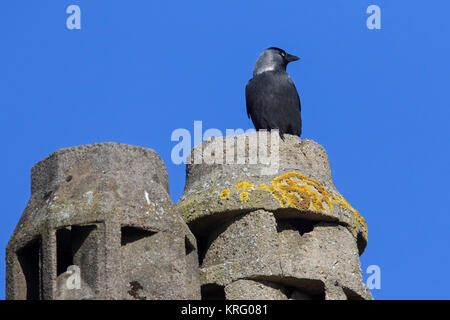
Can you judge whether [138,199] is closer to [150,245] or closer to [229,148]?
[150,245]

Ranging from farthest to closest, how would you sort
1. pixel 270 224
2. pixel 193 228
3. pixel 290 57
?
pixel 290 57 → pixel 193 228 → pixel 270 224

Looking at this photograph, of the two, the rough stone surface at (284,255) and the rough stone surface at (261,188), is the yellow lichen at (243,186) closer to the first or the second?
the rough stone surface at (261,188)

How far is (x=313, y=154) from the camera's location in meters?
14.2

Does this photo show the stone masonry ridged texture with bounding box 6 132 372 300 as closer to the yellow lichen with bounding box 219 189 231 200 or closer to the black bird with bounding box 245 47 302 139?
the yellow lichen with bounding box 219 189 231 200

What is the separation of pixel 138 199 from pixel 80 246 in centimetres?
79

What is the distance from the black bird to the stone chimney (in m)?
3.56

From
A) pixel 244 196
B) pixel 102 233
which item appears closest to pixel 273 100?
pixel 244 196

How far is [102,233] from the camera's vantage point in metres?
11.6

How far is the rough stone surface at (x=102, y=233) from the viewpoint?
37.9ft

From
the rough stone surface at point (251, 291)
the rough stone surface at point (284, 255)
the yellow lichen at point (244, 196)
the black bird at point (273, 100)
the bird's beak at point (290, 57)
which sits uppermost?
the bird's beak at point (290, 57)

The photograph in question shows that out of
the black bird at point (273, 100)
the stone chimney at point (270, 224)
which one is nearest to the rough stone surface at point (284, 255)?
the stone chimney at point (270, 224)

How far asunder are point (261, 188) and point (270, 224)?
0.47 m

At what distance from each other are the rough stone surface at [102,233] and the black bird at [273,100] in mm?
5398

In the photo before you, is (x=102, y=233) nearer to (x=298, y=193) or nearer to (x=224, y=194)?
(x=224, y=194)
